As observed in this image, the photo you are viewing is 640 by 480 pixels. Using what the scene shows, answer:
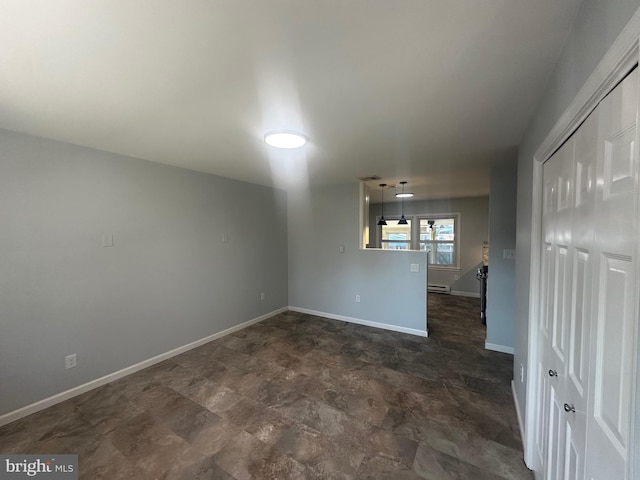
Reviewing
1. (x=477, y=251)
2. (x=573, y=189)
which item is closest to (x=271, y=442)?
(x=573, y=189)

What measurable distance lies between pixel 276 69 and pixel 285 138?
2.69ft

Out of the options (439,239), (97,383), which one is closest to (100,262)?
(97,383)

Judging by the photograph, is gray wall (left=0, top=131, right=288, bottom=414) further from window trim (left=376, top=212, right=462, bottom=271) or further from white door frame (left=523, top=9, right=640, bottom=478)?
window trim (left=376, top=212, right=462, bottom=271)

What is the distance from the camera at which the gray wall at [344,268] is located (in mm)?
4035

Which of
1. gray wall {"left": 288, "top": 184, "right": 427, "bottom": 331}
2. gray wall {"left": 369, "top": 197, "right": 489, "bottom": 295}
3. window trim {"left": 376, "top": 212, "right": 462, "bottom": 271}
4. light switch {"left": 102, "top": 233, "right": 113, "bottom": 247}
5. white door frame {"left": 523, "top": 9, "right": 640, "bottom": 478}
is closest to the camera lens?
white door frame {"left": 523, "top": 9, "right": 640, "bottom": 478}

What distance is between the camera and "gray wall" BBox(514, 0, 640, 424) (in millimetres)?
724

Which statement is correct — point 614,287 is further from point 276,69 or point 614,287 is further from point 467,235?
point 467,235

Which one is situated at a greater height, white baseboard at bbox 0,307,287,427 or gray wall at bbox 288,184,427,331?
gray wall at bbox 288,184,427,331

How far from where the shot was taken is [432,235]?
6.93 m

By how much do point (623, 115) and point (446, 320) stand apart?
4.54 meters

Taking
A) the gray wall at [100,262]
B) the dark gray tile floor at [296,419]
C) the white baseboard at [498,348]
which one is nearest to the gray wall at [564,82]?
the dark gray tile floor at [296,419]

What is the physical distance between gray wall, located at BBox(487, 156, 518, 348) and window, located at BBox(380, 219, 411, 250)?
3.81 m

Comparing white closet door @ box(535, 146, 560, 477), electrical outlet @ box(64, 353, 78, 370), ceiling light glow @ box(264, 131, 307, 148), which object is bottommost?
electrical outlet @ box(64, 353, 78, 370)

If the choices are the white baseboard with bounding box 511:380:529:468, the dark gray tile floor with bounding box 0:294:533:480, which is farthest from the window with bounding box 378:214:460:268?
the white baseboard with bounding box 511:380:529:468
